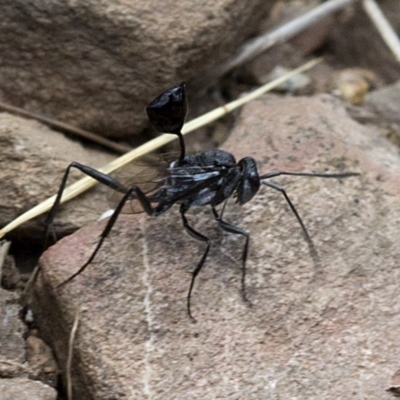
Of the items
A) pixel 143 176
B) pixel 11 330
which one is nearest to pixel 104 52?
pixel 143 176

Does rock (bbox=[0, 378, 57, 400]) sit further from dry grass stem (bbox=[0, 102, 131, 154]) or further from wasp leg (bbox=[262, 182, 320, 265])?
dry grass stem (bbox=[0, 102, 131, 154])

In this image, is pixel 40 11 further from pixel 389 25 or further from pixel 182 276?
pixel 389 25

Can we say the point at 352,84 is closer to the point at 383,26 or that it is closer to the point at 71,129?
the point at 383,26

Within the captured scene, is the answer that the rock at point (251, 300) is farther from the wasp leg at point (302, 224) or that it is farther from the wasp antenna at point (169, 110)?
the wasp antenna at point (169, 110)

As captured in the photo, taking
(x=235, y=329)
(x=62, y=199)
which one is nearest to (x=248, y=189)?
(x=235, y=329)

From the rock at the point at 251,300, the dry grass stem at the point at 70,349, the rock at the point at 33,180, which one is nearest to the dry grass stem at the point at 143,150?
the rock at the point at 33,180
